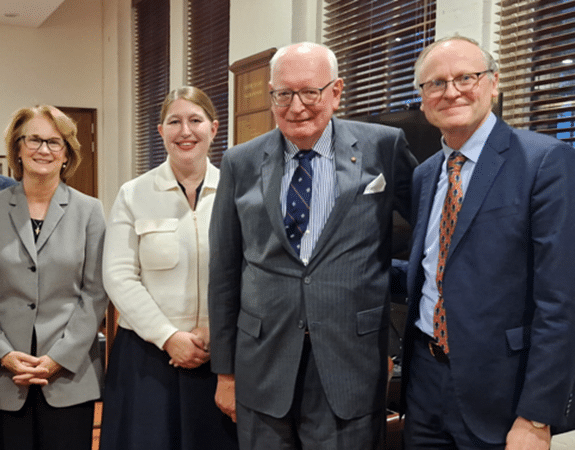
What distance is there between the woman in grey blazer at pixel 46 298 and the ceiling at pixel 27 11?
15.6ft

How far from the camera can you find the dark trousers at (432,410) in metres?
1.42

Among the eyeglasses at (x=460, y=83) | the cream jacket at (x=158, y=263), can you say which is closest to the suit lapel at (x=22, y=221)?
the cream jacket at (x=158, y=263)

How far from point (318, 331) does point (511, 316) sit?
0.48 m

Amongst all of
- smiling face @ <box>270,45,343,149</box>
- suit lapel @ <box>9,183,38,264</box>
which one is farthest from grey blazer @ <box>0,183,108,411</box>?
smiling face @ <box>270,45,343,149</box>

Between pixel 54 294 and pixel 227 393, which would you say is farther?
pixel 54 294

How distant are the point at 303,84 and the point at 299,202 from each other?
31cm

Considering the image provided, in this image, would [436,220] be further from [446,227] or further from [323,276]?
[323,276]

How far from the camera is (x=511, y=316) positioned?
4.53 ft

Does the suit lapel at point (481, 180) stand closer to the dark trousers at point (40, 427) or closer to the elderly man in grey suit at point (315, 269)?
the elderly man in grey suit at point (315, 269)

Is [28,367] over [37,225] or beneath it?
beneath

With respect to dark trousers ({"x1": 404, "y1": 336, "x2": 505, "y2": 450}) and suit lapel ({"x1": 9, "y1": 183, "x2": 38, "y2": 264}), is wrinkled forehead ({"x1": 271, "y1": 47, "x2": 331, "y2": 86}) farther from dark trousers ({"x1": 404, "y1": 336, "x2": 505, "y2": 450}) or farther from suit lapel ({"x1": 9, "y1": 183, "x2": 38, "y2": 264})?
suit lapel ({"x1": 9, "y1": 183, "x2": 38, "y2": 264})

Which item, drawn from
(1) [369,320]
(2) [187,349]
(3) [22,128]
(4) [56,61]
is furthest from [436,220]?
(4) [56,61]

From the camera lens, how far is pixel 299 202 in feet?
5.45

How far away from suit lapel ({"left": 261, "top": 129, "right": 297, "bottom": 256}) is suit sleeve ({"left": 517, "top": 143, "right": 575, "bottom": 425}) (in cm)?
62
